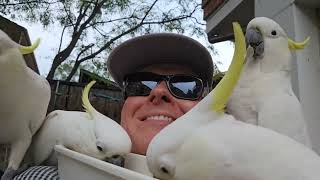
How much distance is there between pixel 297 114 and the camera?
1122 mm

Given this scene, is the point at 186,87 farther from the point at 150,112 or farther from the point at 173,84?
the point at 150,112

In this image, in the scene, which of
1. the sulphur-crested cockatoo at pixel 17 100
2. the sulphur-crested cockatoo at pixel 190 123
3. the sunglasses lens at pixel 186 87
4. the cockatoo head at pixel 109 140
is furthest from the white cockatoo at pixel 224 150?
the sunglasses lens at pixel 186 87

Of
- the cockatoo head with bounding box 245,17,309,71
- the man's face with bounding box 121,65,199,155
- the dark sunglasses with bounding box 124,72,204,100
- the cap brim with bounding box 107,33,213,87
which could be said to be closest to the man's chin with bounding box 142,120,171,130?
the man's face with bounding box 121,65,199,155

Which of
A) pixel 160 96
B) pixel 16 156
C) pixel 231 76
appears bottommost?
pixel 16 156

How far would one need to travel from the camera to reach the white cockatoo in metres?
0.57

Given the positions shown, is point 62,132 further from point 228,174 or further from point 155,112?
point 228,174

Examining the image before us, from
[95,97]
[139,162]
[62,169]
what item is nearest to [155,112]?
[139,162]

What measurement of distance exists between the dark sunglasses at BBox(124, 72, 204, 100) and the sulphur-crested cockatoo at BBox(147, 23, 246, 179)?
2.15ft

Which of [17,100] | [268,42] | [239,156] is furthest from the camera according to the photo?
[268,42]

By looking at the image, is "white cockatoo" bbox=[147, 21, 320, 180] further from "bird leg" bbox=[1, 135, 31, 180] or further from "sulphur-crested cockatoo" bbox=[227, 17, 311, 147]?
"bird leg" bbox=[1, 135, 31, 180]

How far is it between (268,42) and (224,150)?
77 centimetres

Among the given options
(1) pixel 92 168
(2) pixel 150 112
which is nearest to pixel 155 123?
(2) pixel 150 112

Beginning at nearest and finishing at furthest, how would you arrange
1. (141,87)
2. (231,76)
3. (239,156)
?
(239,156) → (231,76) → (141,87)

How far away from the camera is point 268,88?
1108 mm
